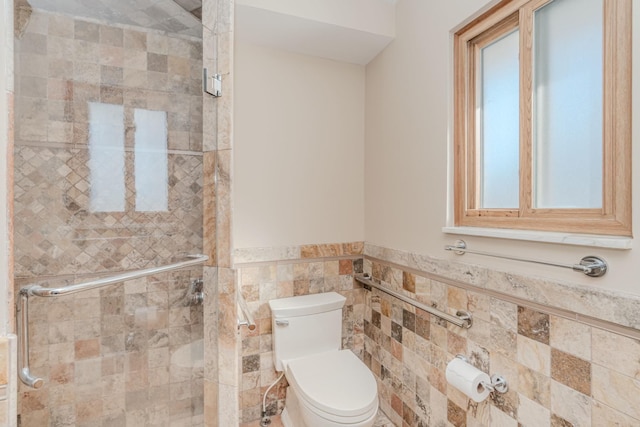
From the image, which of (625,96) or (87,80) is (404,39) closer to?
(625,96)

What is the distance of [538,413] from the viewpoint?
1.15 metres

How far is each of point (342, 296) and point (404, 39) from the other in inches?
65.1

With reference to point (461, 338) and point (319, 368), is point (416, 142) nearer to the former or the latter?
point (461, 338)

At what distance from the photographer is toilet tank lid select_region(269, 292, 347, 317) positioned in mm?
1917

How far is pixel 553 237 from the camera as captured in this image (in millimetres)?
1082

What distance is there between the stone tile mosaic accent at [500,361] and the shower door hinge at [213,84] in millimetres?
1337

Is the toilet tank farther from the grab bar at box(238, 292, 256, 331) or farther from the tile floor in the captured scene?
the tile floor

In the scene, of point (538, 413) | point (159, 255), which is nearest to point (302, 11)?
point (159, 255)

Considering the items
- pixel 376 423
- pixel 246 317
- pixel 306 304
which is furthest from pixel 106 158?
pixel 376 423

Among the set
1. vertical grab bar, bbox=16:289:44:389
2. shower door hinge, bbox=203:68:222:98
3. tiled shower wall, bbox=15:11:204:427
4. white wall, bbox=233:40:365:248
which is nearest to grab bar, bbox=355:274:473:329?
white wall, bbox=233:40:365:248

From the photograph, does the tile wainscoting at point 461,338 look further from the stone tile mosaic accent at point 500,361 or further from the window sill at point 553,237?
the window sill at point 553,237

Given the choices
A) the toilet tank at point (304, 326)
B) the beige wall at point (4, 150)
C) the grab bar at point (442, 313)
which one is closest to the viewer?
the beige wall at point (4, 150)

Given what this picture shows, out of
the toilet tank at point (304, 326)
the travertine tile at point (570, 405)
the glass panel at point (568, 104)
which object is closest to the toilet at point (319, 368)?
the toilet tank at point (304, 326)

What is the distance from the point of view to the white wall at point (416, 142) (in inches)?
56.8
